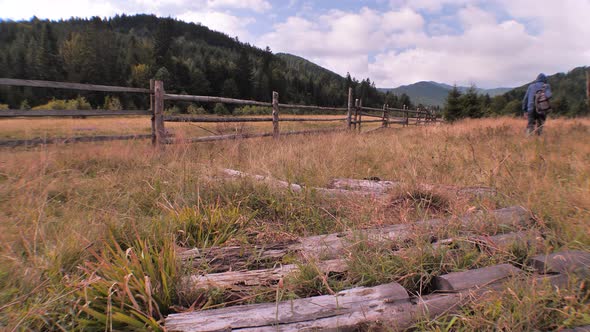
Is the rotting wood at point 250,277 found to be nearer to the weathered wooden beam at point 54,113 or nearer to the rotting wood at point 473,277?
the rotting wood at point 473,277

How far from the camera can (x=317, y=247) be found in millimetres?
1740

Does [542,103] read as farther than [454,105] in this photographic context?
No

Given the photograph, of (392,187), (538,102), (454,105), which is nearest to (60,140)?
(392,187)

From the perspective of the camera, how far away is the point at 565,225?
1846 mm

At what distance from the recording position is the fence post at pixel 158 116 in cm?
526

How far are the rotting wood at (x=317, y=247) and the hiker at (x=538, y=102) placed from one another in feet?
21.2

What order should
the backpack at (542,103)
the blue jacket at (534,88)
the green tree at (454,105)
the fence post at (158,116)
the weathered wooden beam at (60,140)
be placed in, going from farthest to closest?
the green tree at (454,105)
the blue jacket at (534,88)
the backpack at (542,103)
the fence post at (158,116)
the weathered wooden beam at (60,140)

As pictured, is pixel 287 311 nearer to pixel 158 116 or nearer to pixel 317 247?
pixel 317 247

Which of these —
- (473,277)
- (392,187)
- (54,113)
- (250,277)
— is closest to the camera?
(473,277)

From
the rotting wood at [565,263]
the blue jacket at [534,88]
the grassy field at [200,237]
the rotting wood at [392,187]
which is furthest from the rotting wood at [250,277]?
the blue jacket at [534,88]

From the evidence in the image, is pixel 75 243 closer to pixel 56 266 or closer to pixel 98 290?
pixel 56 266

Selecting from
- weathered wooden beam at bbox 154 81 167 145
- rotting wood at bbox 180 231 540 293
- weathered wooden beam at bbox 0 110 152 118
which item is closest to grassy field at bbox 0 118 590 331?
rotting wood at bbox 180 231 540 293

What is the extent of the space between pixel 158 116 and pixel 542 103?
335 inches

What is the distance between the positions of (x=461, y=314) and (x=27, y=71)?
8076 centimetres
